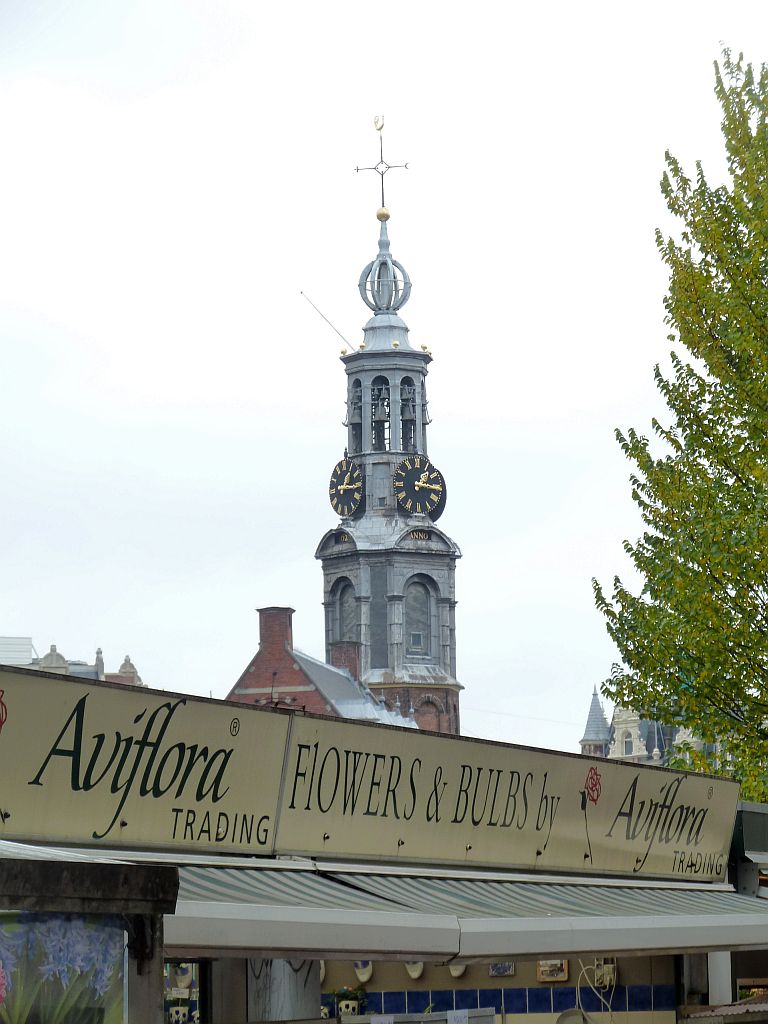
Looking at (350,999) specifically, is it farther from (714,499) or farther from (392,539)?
(392,539)

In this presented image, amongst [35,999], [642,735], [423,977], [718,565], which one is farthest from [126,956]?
[642,735]

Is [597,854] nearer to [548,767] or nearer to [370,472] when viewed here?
[548,767]

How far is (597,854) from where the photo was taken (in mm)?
13297

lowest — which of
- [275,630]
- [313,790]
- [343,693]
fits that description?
[313,790]

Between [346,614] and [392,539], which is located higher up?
[392,539]

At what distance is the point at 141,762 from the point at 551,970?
4613 mm

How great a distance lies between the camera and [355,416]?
4884 inches

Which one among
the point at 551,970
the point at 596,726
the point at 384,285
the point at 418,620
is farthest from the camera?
the point at 596,726

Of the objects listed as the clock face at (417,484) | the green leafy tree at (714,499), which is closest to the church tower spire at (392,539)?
the clock face at (417,484)

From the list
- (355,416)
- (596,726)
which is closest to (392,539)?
(355,416)

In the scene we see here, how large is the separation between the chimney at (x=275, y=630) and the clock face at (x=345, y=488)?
19.3 meters

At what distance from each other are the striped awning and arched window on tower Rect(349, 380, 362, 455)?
11064 cm

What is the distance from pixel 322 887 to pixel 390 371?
112 metres

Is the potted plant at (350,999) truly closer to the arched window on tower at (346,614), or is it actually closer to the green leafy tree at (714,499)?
the green leafy tree at (714,499)
